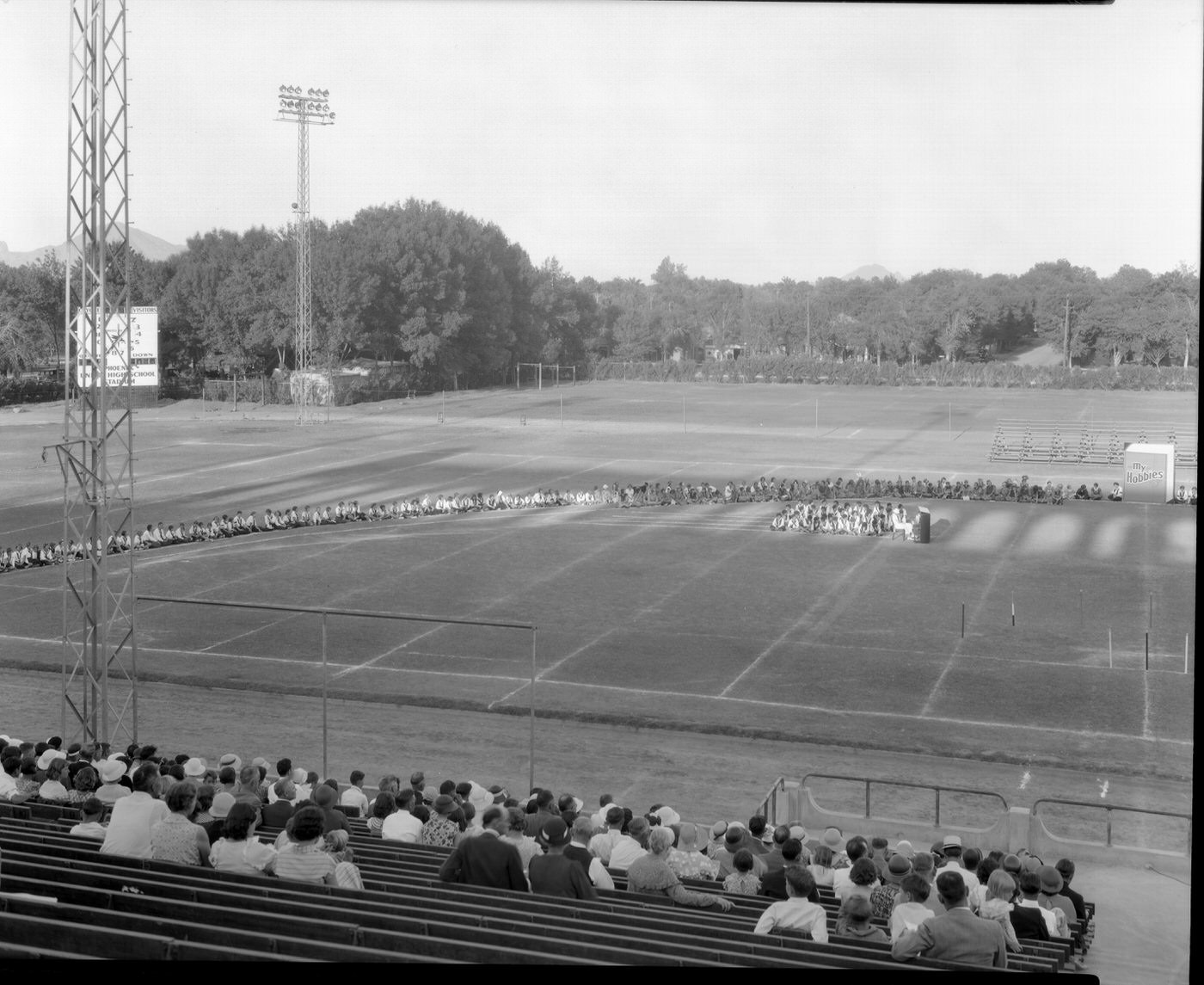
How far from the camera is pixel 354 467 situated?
49594 mm

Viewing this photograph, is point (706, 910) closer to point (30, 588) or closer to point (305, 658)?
point (305, 658)

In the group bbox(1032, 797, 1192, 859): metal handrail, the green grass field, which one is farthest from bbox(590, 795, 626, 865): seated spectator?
the green grass field

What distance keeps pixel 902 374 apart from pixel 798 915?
9756cm

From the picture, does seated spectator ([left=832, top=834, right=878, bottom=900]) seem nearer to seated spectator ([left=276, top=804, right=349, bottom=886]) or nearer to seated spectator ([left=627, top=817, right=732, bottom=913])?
seated spectator ([left=627, top=817, right=732, bottom=913])

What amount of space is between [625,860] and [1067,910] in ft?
10.5

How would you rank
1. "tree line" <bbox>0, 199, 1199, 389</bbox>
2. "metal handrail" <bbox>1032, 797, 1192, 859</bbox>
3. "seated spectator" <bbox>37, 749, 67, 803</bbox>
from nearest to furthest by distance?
1. "seated spectator" <bbox>37, 749, 67, 803</bbox>
2. "metal handrail" <bbox>1032, 797, 1192, 859</bbox>
3. "tree line" <bbox>0, 199, 1199, 389</bbox>

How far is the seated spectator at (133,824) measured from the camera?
8.62 m

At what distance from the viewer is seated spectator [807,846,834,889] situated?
9945mm

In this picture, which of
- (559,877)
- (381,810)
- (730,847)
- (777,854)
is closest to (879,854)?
(777,854)

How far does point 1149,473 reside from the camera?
4038 cm

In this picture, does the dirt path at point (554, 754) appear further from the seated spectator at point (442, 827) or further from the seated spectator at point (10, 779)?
the seated spectator at point (10, 779)

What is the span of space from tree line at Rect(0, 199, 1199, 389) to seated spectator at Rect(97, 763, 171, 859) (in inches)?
2581

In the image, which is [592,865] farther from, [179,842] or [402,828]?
[179,842]

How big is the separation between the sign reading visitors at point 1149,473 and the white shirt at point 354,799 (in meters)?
33.1
